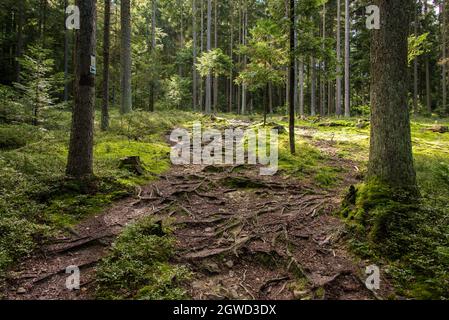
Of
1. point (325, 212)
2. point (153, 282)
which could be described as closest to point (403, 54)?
point (325, 212)

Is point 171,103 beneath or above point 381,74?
above

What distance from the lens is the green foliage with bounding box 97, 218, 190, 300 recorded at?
3.98 m

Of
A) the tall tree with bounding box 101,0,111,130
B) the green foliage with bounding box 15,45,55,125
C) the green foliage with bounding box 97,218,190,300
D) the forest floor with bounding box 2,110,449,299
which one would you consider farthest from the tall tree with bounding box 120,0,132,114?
the green foliage with bounding box 97,218,190,300

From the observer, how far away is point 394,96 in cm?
604

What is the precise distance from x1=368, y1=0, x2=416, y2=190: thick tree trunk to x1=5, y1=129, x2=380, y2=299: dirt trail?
1.46 metres

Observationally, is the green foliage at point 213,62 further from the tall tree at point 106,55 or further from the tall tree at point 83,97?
the tall tree at point 83,97

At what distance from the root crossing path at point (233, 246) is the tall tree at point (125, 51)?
11.6 meters

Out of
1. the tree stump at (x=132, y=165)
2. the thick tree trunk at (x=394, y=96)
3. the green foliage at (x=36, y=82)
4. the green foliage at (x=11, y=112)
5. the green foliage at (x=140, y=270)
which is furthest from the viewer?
the green foliage at (x=11, y=112)

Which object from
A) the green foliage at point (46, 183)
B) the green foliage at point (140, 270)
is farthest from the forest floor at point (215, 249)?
the green foliage at point (46, 183)

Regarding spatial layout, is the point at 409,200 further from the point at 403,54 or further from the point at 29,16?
the point at 29,16

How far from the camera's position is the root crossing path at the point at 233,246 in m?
4.20

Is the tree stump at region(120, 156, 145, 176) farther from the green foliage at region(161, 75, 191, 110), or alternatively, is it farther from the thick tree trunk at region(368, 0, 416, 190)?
the green foliage at region(161, 75, 191, 110)

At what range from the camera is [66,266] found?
15.1 ft
